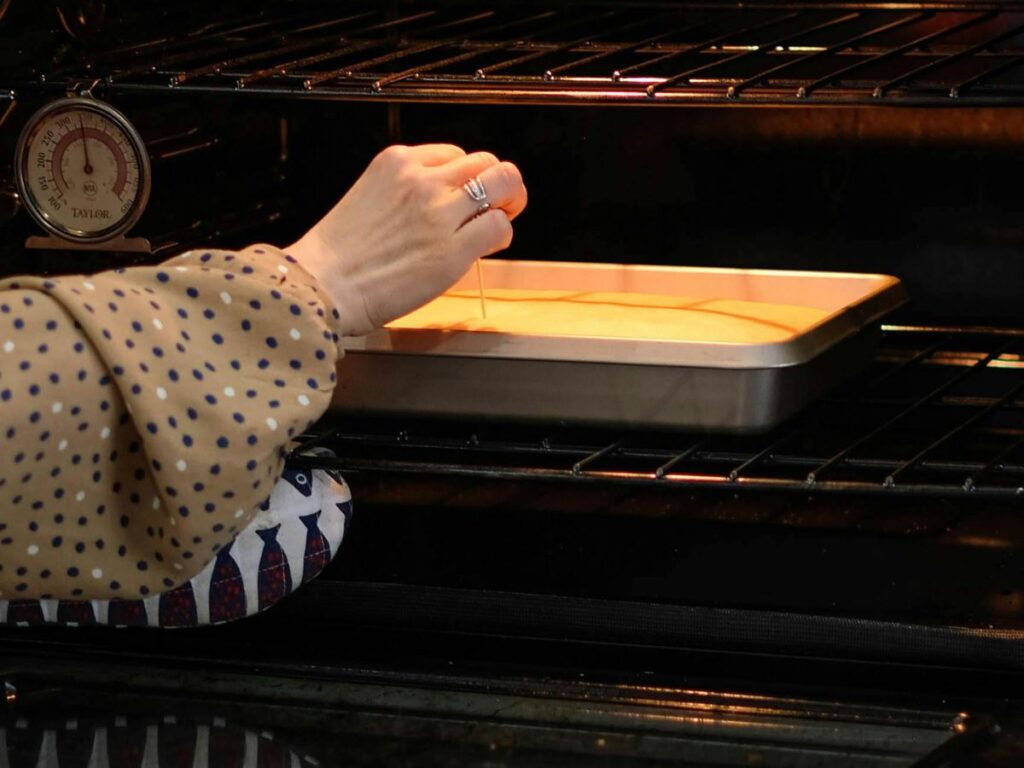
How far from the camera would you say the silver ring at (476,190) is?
1.02 metres

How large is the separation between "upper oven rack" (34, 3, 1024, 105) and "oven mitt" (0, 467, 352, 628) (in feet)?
0.91

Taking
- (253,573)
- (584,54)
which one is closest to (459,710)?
(253,573)

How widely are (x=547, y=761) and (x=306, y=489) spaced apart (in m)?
0.28

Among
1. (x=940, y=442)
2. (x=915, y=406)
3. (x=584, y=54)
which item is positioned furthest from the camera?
(x=584, y=54)

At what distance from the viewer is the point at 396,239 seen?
1001 mm

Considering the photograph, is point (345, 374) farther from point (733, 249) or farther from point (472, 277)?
point (733, 249)

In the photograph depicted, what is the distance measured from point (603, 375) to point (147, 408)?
30 centimetres

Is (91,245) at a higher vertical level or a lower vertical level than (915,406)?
higher

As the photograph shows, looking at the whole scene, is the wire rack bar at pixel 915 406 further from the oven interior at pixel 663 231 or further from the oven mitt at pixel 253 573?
the oven mitt at pixel 253 573

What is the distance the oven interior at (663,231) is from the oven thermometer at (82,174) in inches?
1.3

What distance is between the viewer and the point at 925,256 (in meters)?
1.30

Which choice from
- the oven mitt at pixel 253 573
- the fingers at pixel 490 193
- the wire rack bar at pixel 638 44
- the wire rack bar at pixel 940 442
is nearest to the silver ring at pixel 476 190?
the fingers at pixel 490 193

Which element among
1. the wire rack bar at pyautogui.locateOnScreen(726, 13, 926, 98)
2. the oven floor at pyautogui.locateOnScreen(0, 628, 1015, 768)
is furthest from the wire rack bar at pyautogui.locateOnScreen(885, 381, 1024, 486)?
the wire rack bar at pyautogui.locateOnScreen(726, 13, 926, 98)

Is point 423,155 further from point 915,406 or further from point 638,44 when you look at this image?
point 915,406
